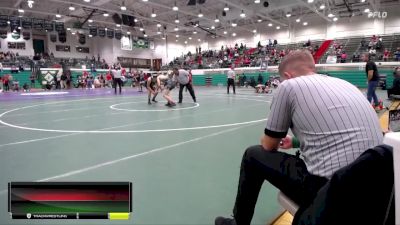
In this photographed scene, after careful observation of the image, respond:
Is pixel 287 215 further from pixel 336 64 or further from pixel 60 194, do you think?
pixel 336 64

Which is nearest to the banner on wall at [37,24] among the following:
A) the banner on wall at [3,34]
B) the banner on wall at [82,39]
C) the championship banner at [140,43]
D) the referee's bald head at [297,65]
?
the banner on wall at [3,34]

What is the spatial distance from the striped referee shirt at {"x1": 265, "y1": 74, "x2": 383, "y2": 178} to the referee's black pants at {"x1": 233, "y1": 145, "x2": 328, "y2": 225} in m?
0.07

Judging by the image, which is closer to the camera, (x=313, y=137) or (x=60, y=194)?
(x=313, y=137)

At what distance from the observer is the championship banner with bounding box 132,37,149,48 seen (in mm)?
39959

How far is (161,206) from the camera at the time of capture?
95.5 inches

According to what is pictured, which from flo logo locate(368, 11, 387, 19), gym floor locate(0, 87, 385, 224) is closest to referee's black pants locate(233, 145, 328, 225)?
gym floor locate(0, 87, 385, 224)

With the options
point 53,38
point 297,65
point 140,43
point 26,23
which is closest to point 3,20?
point 26,23

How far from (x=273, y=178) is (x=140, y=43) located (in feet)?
135

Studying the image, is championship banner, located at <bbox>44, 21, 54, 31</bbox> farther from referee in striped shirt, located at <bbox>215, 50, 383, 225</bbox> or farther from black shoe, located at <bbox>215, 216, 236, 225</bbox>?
referee in striped shirt, located at <bbox>215, 50, 383, 225</bbox>

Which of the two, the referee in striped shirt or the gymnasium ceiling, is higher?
the gymnasium ceiling

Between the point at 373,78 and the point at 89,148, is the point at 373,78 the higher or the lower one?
the higher one

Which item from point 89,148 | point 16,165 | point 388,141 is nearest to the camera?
point 388,141

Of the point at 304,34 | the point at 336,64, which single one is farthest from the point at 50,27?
the point at 304,34

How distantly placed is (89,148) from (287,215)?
3.08 metres
